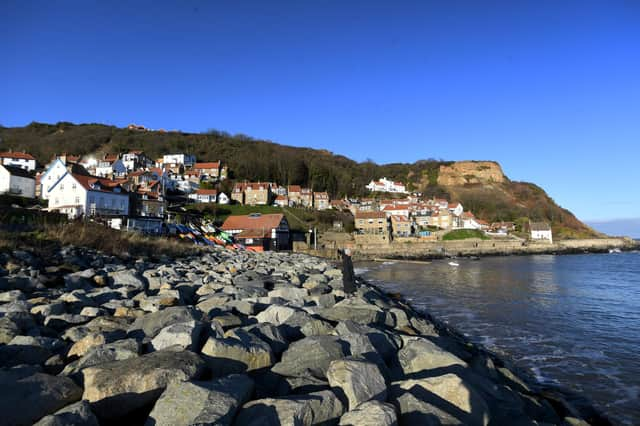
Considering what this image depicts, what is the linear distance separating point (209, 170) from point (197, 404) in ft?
298

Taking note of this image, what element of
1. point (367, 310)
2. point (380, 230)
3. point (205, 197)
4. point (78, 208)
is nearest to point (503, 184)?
point (380, 230)

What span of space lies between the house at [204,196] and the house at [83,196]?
34581 mm

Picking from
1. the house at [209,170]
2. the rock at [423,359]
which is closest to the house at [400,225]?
the house at [209,170]

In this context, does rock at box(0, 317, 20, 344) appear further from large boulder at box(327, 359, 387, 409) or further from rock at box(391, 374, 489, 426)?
rock at box(391, 374, 489, 426)

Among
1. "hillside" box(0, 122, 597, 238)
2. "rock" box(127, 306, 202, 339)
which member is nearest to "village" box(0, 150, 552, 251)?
"hillside" box(0, 122, 597, 238)

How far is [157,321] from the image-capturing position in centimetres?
513

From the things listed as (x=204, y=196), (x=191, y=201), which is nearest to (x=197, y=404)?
(x=191, y=201)

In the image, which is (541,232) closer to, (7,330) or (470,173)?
(470,173)

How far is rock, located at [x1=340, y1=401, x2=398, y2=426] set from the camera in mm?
2705

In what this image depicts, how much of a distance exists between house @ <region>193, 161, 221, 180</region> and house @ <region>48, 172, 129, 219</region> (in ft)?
162

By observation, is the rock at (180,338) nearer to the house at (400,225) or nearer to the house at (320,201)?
the house at (400,225)

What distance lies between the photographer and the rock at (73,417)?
242 centimetres

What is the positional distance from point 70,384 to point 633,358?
472 inches

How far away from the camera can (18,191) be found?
151ft
